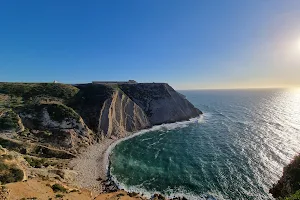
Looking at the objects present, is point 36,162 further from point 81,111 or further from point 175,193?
point 81,111

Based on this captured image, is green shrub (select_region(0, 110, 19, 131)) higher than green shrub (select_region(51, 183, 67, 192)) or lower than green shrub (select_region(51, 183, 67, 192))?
higher

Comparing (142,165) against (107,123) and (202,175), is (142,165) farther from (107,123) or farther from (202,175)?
(107,123)

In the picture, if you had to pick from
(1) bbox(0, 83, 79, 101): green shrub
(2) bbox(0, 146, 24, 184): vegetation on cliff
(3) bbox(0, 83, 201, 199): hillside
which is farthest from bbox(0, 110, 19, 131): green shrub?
(2) bbox(0, 146, 24, 184): vegetation on cliff

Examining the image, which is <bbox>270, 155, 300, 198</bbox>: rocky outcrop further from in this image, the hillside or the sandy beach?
the sandy beach

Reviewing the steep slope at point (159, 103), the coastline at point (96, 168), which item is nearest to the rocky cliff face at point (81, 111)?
the steep slope at point (159, 103)

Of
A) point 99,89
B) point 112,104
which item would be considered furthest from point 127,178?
point 99,89

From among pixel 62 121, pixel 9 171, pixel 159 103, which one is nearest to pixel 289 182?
pixel 9 171
